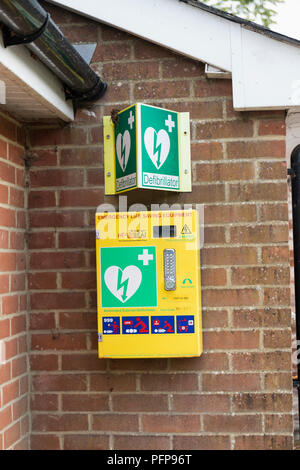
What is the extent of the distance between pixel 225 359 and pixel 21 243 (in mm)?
1295

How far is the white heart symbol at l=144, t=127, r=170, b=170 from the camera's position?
268cm

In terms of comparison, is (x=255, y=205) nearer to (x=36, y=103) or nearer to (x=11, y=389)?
(x=36, y=103)

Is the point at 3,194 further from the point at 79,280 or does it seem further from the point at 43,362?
the point at 43,362

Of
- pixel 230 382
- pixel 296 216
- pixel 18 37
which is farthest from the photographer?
pixel 296 216

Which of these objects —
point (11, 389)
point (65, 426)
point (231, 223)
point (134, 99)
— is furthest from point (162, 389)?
point (134, 99)

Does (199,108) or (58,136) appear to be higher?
(199,108)

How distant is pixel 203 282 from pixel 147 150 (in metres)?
0.78

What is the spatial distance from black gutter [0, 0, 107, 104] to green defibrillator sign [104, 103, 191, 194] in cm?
22

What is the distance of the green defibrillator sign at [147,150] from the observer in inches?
104

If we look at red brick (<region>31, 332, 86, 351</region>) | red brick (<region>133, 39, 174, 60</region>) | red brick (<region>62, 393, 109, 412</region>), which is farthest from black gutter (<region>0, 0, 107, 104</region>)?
red brick (<region>62, 393, 109, 412</region>)

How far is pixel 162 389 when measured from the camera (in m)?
2.83

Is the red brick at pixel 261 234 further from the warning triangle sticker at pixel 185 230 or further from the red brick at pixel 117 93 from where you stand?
the red brick at pixel 117 93

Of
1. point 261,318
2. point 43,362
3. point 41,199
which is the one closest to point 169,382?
point 261,318

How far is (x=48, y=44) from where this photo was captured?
2.23 metres
